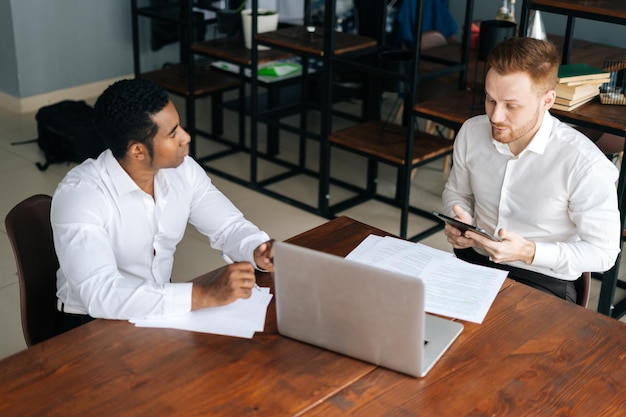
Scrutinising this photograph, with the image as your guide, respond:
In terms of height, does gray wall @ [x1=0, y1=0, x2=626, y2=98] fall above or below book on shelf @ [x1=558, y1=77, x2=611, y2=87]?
below

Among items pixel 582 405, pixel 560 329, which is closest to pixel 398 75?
pixel 560 329

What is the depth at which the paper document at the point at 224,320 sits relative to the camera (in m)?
1.91

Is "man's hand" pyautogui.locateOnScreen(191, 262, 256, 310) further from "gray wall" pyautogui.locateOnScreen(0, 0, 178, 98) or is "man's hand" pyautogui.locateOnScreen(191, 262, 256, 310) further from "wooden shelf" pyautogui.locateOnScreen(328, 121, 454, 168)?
"gray wall" pyautogui.locateOnScreen(0, 0, 178, 98)

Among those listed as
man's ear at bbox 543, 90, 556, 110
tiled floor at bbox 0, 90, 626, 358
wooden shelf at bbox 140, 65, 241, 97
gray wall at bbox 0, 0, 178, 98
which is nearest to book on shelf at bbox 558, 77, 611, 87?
man's ear at bbox 543, 90, 556, 110

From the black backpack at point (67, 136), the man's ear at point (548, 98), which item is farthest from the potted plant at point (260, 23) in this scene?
the man's ear at point (548, 98)

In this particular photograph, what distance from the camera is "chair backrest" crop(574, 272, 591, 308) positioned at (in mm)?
2434

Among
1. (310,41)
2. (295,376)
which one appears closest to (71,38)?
(310,41)

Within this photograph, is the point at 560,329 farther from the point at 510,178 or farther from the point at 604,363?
the point at 510,178

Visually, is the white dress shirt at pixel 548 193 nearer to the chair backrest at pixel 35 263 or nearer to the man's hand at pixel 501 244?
the man's hand at pixel 501 244

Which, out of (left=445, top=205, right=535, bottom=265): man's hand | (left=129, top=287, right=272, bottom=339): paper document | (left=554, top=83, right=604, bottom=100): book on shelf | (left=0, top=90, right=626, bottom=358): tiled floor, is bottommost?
(left=0, top=90, right=626, bottom=358): tiled floor

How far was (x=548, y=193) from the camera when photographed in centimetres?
239

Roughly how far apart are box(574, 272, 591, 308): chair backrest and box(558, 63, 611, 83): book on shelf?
0.90 m

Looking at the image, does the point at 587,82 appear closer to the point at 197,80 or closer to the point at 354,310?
the point at 354,310

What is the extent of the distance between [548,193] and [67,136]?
3.16 metres
